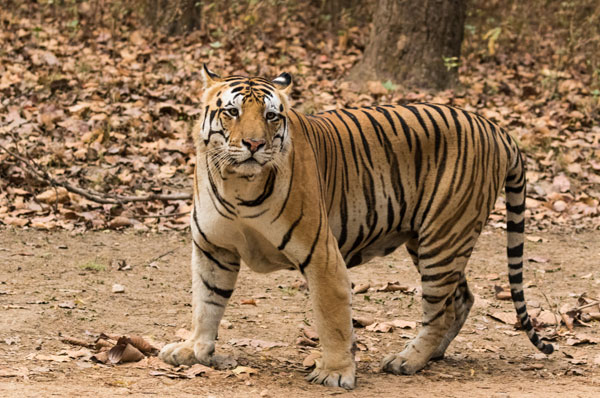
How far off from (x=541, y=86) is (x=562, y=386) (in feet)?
25.0

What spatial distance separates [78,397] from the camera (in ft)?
11.3

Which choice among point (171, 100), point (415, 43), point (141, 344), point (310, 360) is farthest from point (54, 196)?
point (415, 43)

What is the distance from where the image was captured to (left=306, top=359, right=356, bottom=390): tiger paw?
13.2 feet

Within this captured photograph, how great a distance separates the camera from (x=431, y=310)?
454 cm

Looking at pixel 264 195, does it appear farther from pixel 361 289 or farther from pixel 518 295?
pixel 361 289

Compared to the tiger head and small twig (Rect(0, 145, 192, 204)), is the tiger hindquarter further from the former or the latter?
small twig (Rect(0, 145, 192, 204))

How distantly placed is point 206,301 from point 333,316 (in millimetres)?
715

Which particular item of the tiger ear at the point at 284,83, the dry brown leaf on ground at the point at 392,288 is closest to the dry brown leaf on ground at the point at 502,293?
the dry brown leaf on ground at the point at 392,288

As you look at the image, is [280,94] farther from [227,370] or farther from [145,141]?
[145,141]

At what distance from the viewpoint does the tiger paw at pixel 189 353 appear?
13.8 ft

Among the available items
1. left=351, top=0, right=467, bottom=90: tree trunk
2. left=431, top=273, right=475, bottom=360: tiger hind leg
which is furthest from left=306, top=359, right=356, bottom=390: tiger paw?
left=351, top=0, right=467, bottom=90: tree trunk

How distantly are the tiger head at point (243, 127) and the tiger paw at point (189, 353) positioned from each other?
1006 mm

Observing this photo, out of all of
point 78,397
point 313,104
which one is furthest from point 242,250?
point 313,104

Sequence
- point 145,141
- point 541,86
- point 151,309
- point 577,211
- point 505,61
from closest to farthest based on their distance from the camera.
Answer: point 151,309 < point 577,211 < point 145,141 < point 541,86 < point 505,61
